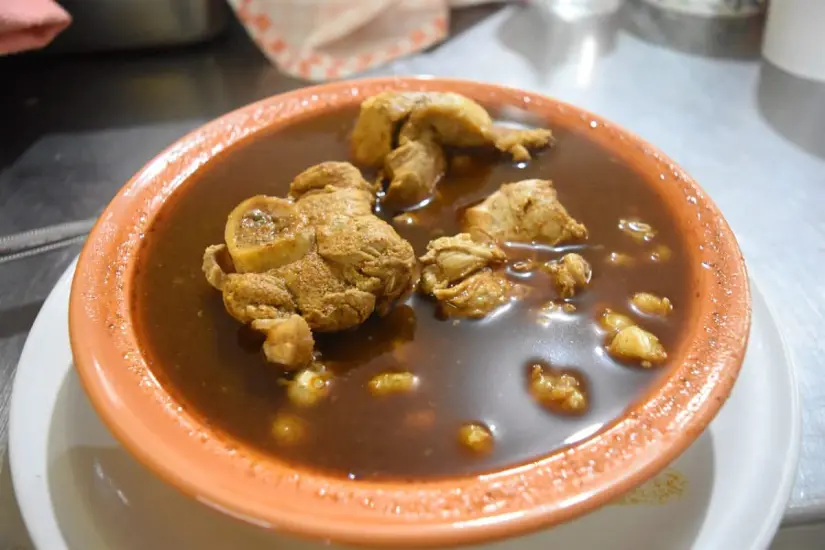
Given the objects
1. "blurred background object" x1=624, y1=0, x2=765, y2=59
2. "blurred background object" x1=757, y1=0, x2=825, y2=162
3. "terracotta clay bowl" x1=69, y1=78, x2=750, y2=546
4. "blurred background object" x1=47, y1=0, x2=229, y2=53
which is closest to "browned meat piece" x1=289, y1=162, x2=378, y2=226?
"terracotta clay bowl" x1=69, y1=78, x2=750, y2=546

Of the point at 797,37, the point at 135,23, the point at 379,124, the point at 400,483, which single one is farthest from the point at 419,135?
the point at 797,37

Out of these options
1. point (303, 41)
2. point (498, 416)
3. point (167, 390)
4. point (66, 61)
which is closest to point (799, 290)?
point (498, 416)

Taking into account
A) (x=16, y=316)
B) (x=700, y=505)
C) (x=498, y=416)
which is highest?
(x=498, y=416)

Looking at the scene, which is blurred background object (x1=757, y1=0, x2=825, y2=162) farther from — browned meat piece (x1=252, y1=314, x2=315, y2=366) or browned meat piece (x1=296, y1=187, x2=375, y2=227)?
browned meat piece (x1=252, y1=314, x2=315, y2=366)

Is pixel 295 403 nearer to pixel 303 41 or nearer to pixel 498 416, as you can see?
pixel 498 416

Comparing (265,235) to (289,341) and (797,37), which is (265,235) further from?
(797,37)

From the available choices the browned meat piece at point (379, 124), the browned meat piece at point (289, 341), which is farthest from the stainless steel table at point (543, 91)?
the browned meat piece at point (379, 124)

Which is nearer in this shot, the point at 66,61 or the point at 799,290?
the point at 799,290

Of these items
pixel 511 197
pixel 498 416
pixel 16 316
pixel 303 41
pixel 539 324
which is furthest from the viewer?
pixel 303 41
